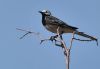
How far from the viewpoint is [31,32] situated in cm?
356

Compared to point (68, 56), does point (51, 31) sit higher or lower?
lower

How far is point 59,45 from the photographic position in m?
3.01

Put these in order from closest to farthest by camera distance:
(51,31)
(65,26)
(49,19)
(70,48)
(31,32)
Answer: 1. (70,48)
2. (31,32)
3. (51,31)
4. (65,26)
5. (49,19)

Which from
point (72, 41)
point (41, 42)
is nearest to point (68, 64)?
point (72, 41)

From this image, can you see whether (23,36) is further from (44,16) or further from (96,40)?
(44,16)

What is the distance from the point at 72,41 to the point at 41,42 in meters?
0.64

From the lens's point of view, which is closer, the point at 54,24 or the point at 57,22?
the point at 54,24

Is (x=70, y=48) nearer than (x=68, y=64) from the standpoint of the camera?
No

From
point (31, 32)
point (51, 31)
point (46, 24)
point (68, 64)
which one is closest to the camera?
point (68, 64)

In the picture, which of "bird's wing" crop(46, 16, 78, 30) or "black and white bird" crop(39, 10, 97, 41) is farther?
"bird's wing" crop(46, 16, 78, 30)

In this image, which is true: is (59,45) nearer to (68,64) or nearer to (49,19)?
(68,64)

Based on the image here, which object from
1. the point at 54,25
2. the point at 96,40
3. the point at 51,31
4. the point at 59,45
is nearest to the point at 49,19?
the point at 54,25

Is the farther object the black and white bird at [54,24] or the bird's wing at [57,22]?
the bird's wing at [57,22]

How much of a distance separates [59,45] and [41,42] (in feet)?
1.13
